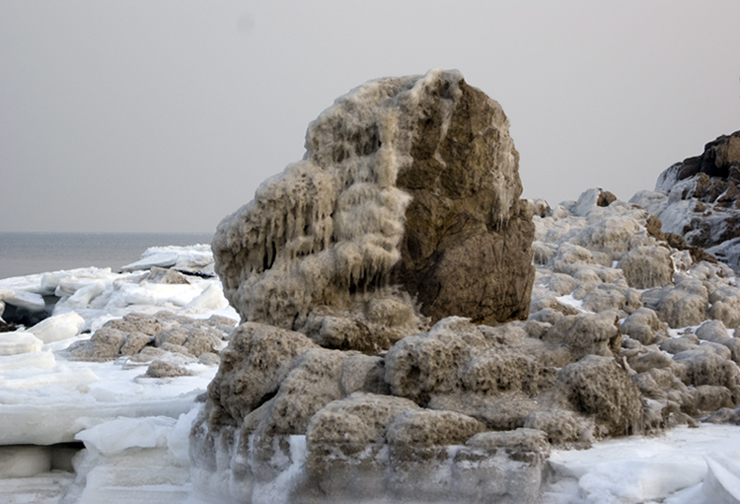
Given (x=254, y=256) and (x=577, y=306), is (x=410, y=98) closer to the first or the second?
(x=254, y=256)

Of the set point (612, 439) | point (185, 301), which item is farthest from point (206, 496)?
point (185, 301)

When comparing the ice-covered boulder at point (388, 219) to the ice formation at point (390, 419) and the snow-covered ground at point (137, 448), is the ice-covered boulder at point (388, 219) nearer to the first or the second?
the ice formation at point (390, 419)

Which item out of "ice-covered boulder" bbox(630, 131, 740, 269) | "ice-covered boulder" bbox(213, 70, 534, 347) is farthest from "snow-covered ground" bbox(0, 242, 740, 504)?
"ice-covered boulder" bbox(630, 131, 740, 269)

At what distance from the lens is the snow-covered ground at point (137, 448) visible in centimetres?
364

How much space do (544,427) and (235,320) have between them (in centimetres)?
937

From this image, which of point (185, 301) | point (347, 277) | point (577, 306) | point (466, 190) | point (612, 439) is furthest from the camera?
point (185, 301)

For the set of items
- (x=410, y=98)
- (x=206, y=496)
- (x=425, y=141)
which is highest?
(x=410, y=98)

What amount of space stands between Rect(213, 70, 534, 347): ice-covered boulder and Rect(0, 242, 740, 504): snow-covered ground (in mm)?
1460

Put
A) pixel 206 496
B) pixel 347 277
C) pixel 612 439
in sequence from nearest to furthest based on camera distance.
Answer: pixel 612 439, pixel 206 496, pixel 347 277

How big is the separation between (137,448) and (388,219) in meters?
3.03

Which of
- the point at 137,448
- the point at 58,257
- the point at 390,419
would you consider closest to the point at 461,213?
the point at 390,419

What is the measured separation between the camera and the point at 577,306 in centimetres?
1180

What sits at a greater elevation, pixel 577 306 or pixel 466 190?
pixel 466 190

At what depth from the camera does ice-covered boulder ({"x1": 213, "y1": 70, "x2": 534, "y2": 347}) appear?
240 inches
